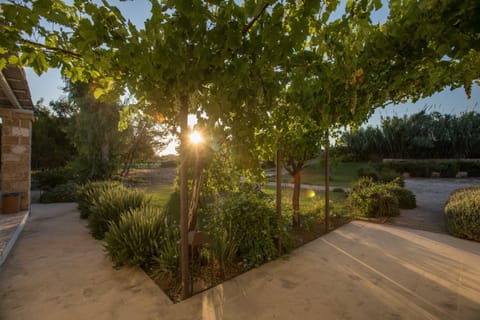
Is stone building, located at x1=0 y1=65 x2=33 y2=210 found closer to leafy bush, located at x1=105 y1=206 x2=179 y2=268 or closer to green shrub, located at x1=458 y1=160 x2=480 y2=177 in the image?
leafy bush, located at x1=105 y1=206 x2=179 y2=268

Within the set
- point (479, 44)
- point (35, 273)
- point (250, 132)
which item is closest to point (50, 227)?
point (35, 273)

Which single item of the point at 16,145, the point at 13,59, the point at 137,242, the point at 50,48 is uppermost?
the point at 50,48

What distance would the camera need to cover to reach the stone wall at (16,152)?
623cm

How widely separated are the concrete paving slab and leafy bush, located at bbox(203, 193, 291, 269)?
22 cm

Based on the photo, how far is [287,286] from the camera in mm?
2729

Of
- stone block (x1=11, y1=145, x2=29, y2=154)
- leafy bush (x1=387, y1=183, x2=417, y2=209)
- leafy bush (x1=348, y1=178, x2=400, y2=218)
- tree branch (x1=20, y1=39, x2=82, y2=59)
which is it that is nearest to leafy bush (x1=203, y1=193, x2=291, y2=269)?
tree branch (x1=20, y1=39, x2=82, y2=59)

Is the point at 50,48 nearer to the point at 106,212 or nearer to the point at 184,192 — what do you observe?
the point at 184,192

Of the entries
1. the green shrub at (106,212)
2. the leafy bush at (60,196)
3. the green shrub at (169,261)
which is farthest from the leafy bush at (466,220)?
the leafy bush at (60,196)

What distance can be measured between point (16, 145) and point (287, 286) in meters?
8.69

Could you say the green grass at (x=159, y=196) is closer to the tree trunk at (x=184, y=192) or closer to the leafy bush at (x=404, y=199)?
the tree trunk at (x=184, y=192)

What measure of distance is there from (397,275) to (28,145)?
1011 centimetres

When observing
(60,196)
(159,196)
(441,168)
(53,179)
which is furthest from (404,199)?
(53,179)

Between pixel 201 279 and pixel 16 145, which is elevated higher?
pixel 16 145

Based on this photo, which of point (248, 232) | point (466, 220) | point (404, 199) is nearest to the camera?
point (248, 232)
